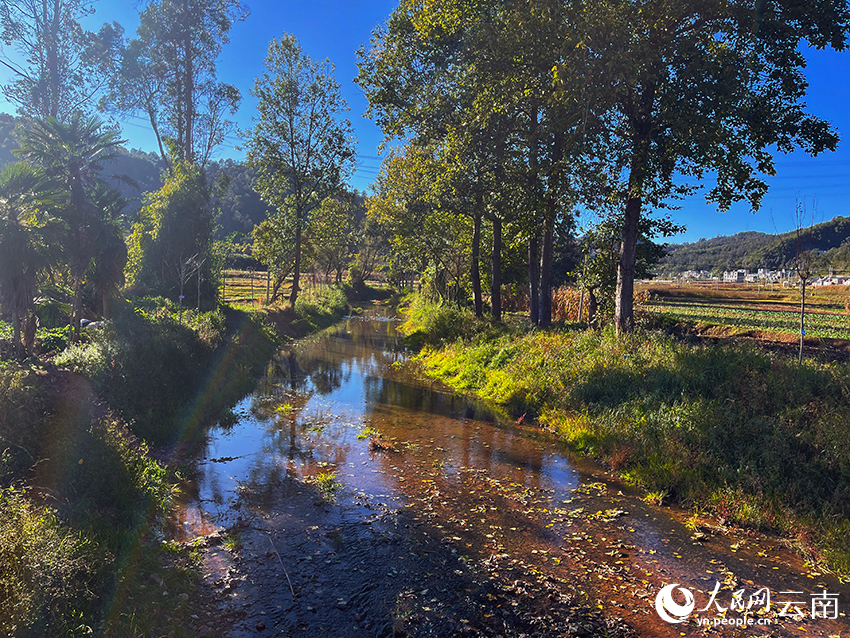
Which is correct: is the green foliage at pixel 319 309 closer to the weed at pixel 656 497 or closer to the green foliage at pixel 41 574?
the weed at pixel 656 497

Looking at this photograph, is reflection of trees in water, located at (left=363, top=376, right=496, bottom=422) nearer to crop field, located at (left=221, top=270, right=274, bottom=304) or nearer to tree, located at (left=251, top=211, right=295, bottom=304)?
tree, located at (left=251, top=211, right=295, bottom=304)

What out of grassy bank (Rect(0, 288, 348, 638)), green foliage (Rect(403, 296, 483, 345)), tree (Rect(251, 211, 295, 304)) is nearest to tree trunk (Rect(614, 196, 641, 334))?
green foliage (Rect(403, 296, 483, 345))

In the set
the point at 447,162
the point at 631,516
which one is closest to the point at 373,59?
the point at 447,162

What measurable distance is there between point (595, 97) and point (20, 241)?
1371 cm

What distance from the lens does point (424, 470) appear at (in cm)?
966

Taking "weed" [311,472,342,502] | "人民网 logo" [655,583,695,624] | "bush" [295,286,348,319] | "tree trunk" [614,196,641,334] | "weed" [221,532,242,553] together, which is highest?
"tree trunk" [614,196,641,334]

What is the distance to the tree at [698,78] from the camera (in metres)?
11.7

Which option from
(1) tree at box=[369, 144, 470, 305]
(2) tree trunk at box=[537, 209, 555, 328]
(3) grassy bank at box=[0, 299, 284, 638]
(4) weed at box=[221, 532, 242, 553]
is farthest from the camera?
(1) tree at box=[369, 144, 470, 305]

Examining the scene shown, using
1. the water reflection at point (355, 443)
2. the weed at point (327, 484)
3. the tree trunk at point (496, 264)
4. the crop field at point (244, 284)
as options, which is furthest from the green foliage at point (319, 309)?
the weed at point (327, 484)

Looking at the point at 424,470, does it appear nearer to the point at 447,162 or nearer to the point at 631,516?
the point at 631,516

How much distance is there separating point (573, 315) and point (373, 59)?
17.6 meters

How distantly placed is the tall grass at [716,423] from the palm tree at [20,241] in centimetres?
1221

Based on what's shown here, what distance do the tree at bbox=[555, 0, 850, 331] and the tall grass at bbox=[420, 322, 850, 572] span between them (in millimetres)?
5118

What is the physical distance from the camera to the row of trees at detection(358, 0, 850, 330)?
39.2ft
